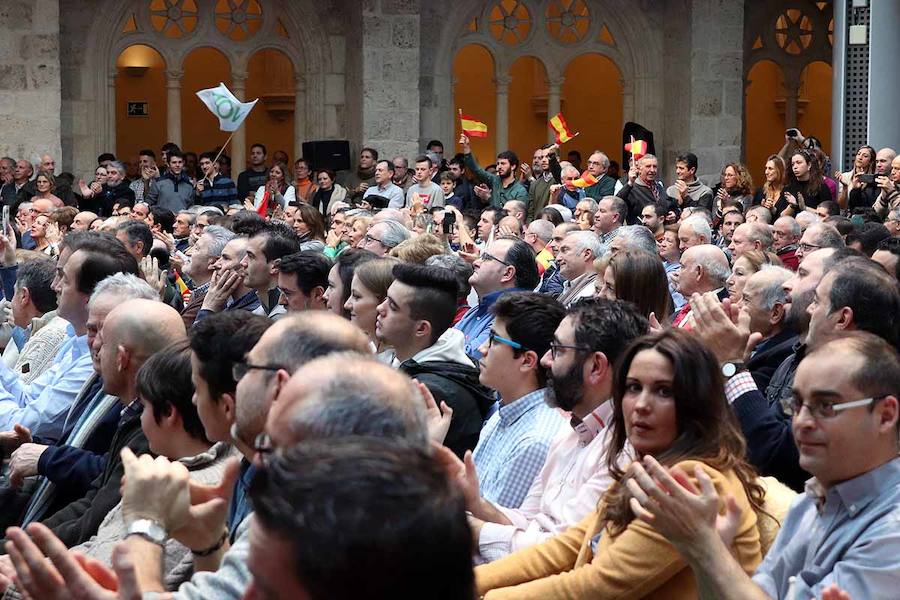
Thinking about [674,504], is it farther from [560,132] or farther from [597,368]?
[560,132]

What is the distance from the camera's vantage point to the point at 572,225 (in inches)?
367

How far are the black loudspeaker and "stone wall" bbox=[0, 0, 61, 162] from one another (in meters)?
2.85

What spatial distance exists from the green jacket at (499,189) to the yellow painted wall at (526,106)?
7002mm

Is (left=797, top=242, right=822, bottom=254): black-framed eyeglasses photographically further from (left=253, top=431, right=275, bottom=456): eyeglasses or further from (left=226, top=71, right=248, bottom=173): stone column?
(left=226, top=71, right=248, bottom=173): stone column

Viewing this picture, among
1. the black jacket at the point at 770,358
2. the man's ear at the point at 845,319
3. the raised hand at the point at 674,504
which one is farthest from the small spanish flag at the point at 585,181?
the raised hand at the point at 674,504

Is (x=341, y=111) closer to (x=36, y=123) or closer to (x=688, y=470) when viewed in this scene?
(x=36, y=123)

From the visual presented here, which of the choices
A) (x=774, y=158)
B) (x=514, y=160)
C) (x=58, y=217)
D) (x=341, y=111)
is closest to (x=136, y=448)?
(x=58, y=217)

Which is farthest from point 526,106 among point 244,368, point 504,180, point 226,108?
point 244,368

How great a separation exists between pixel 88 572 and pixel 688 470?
135 centimetres

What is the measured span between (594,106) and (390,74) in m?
6.30

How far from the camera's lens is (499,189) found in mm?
15539

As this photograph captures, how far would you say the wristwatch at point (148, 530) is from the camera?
2.75 metres

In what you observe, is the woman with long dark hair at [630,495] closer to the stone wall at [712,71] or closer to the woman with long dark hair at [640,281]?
the woman with long dark hair at [640,281]

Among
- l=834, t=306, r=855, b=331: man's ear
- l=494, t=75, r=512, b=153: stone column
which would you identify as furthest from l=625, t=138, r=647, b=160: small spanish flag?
l=834, t=306, r=855, b=331: man's ear
